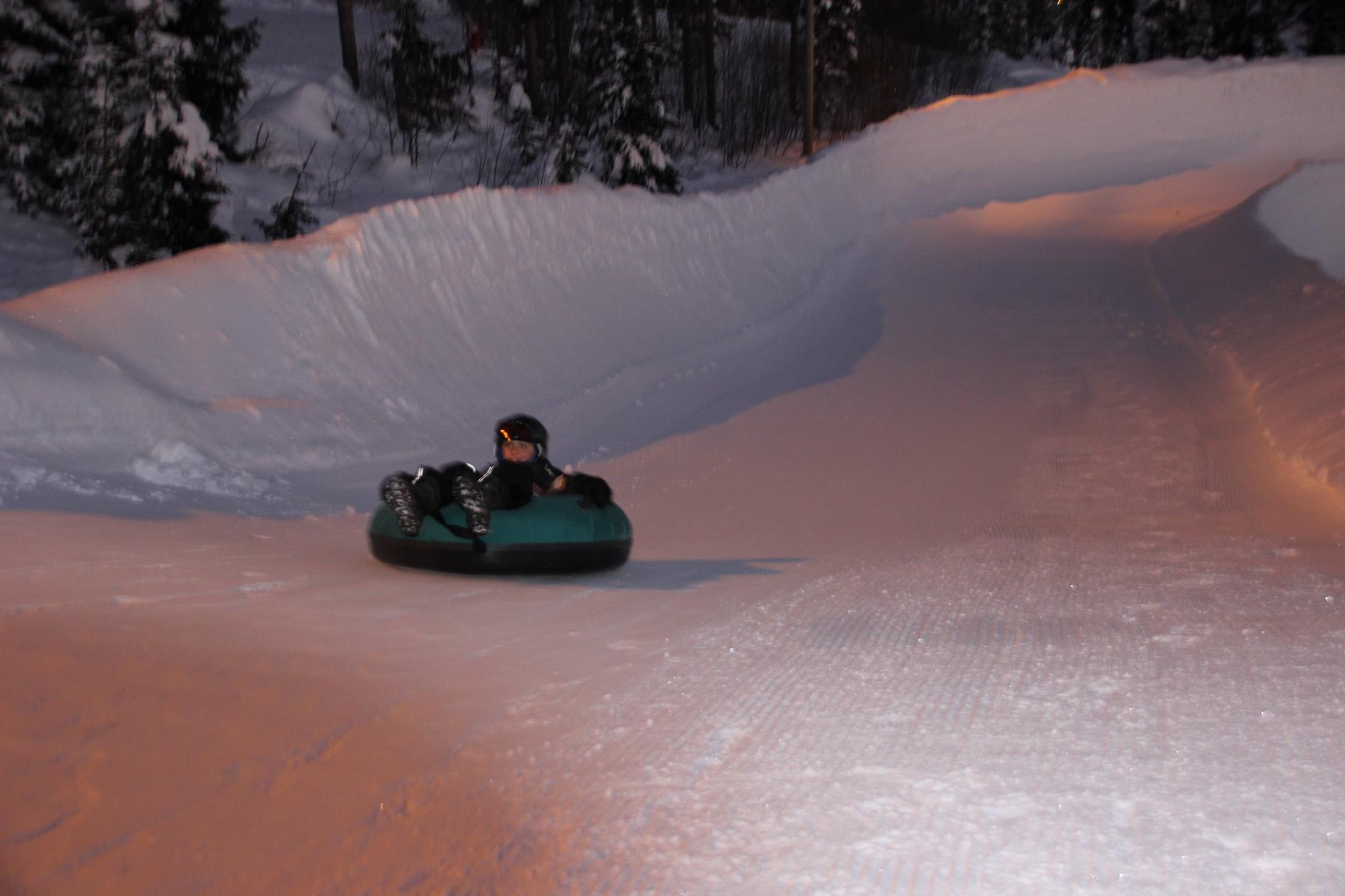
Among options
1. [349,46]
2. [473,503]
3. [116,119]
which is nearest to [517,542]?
[473,503]

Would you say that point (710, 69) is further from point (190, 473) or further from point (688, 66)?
point (190, 473)

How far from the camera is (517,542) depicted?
→ 661 cm

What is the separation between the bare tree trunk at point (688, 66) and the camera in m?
42.0

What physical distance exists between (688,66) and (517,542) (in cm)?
3808

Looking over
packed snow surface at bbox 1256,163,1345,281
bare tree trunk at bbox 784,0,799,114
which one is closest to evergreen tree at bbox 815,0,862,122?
bare tree trunk at bbox 784,0,799,114

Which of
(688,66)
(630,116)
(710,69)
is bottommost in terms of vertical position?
(630,116)

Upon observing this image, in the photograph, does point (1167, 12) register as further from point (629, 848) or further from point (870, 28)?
point (629, 848)

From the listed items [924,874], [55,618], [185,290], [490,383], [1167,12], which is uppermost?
[1167,12]

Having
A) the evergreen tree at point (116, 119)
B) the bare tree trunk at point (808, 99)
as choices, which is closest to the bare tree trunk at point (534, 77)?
the bare tree trunk at point (808, 99)

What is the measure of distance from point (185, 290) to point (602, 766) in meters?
8.51

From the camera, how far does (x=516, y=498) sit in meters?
6.95

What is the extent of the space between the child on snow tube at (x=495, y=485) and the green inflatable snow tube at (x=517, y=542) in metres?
0.08

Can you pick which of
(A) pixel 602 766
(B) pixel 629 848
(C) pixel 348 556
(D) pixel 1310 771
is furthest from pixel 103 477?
(D) pixel 1310 771

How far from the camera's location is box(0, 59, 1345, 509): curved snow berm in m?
9.02
